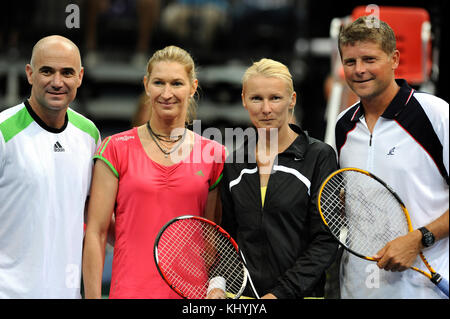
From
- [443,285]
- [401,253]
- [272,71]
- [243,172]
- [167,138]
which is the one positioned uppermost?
[272,71]

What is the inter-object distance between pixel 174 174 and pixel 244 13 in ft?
18.2

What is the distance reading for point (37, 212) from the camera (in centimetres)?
279

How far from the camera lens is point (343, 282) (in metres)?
2.95

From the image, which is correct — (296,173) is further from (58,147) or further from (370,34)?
(58,147)

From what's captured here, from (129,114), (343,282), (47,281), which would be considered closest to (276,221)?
(343,282)

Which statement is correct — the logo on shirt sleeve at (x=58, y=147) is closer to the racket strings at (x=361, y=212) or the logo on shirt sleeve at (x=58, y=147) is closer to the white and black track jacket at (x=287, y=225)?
the white and black track jacket at (x=287, y=225)

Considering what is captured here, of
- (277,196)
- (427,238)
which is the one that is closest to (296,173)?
(277,196)

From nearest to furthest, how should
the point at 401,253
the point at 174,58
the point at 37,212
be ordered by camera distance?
the point at 401,253 < the point at 37,212 < the point at 174,58

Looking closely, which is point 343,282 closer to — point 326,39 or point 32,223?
point 32,223

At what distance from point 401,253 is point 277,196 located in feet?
1.79

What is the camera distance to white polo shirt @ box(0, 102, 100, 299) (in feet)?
9.14

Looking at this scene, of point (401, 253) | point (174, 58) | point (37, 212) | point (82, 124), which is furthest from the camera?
point (82, 124)

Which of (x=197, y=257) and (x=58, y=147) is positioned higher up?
(x=58, y=147)

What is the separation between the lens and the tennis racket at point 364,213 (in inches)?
108
